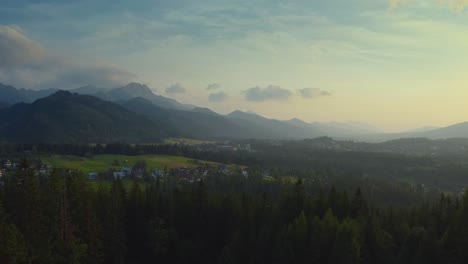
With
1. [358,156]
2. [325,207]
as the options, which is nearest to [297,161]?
[358,156]

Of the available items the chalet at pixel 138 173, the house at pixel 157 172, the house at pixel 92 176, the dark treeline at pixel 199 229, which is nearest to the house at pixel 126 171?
the chalet at pixel 138 173

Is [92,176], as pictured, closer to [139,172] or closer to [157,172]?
[139,172]

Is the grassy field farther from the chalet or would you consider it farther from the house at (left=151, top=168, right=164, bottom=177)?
the chalet

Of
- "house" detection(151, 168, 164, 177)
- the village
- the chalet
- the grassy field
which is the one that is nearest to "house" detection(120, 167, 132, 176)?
the village

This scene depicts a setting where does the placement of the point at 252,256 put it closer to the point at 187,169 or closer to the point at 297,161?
the point at 187,169

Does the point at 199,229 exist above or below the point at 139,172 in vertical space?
below

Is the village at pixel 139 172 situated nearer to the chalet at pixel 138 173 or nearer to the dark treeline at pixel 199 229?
the chalet at pixel 138 173

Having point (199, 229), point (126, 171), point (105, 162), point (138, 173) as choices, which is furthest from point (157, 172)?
point (199, 229)
